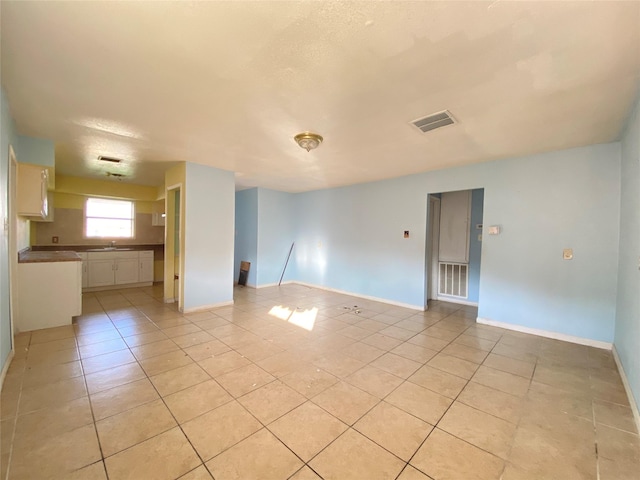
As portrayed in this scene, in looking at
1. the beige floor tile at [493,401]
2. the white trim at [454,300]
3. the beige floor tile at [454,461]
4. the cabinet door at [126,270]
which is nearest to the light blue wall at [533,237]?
the white trim at [454,300]

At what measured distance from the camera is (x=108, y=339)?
3.28 m

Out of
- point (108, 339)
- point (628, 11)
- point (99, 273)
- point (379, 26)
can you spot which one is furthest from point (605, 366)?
point (99, 273)

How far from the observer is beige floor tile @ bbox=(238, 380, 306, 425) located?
1970 mm

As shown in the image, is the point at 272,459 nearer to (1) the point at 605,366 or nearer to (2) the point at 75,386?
(2) the point at 75,386

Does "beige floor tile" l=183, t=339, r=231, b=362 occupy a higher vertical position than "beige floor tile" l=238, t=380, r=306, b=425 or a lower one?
lower

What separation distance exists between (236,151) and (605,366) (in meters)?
5.06

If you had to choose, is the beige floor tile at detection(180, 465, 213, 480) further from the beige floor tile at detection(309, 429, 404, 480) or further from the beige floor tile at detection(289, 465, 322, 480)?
the beige floor tile at detection(309, 429, 404, 480)

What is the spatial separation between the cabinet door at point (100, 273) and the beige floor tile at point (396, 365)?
6.16 m

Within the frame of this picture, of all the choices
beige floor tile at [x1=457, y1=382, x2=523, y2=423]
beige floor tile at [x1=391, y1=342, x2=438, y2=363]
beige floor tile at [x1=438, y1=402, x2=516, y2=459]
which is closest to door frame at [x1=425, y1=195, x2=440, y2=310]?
beige floor tile at [x1=391, y1=342, x2=438, y2=363]

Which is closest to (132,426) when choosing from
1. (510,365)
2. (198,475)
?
(198,475)

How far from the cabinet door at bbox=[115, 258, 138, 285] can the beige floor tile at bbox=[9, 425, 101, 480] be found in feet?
17.1

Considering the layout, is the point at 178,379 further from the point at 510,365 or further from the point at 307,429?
the point at 510,365

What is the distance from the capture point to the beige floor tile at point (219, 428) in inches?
65.4

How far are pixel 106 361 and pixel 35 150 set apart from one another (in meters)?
2.79
